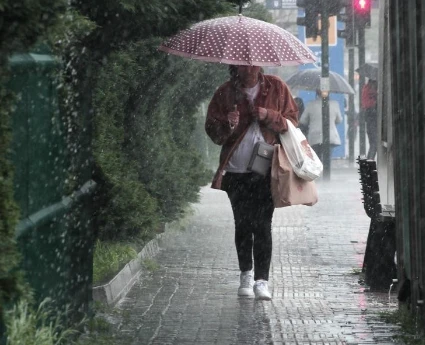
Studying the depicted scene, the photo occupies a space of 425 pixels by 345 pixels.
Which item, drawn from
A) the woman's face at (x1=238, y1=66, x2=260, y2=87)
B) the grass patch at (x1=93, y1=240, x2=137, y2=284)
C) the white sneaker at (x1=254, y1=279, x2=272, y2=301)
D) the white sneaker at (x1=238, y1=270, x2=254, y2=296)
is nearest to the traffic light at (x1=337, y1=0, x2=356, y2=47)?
the grass patch at (x1=93, y1=240, x2=137, y2=284)

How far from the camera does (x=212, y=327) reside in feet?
26.5

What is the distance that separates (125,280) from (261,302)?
115 cm

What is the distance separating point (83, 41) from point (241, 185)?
Result: 7.97ft

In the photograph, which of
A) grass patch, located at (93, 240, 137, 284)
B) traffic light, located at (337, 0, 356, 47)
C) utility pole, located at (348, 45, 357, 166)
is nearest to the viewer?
grass patch, located at (93, 240, 137, 284)

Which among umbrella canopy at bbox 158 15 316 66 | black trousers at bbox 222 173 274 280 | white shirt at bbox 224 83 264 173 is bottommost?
black trousers at bbox 222 173 274 280

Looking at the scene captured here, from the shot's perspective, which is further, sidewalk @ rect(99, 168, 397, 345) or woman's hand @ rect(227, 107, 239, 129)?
woman's hand @ rect(227, 107, 239, 129)

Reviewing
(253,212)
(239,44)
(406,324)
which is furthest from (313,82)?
(406,324)

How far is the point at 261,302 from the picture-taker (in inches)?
362

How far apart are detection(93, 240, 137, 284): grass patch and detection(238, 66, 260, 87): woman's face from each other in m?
1.72

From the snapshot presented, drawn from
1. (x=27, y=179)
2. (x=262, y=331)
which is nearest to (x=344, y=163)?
(x=262, y=331)

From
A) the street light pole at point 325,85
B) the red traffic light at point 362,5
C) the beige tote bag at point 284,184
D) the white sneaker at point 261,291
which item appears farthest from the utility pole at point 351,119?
the beige tote bag at point 284,184

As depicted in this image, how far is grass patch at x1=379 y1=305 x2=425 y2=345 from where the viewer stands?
7410 millimetres

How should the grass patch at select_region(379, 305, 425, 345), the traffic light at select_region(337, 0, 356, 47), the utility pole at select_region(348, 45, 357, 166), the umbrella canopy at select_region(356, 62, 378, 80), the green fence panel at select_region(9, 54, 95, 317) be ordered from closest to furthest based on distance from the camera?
1. the green fence panel at select_region(9, 54, 95, 317)
2. the grass patch at select_region(379, 305, 425, 345)
3. the traffic light at select_region(337, 0, 356, 47)
4. the umbrella canopy at select_region(356, 62, 378, 80)
5. the utility pole at select_region(348, 45, 357, 166)

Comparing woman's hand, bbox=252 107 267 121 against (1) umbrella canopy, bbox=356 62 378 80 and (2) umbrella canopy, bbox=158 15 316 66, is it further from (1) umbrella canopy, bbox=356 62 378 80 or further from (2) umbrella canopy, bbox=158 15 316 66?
(1) umbrella canopy, bbox=356 62 378 80
